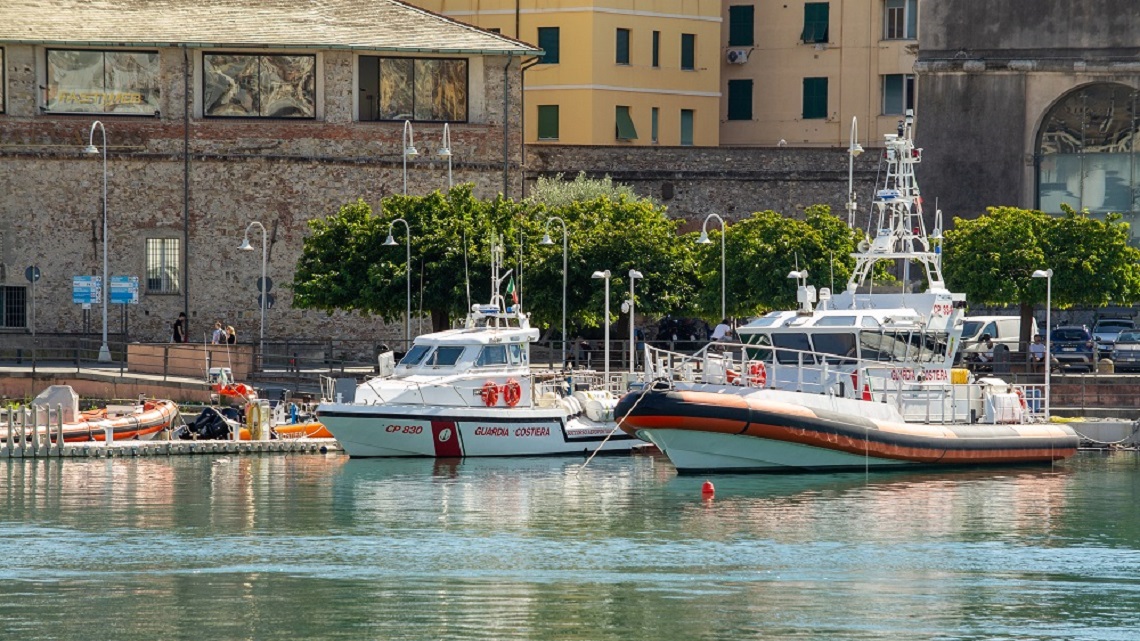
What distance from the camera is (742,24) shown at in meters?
76.2

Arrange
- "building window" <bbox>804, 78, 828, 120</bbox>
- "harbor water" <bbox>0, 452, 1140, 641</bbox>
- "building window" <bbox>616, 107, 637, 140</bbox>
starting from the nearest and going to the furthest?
"harbor water" <bbox>0, 452, 1140, 641</bbox>, "building window" <bbox>616, 107, 637, 140</bbox>, "building window" <bbox>804, 78, 828, 120</bbox>

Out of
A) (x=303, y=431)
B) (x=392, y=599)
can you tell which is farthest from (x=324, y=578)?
(x=303, y=431)

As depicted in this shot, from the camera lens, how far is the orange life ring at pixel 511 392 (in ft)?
145

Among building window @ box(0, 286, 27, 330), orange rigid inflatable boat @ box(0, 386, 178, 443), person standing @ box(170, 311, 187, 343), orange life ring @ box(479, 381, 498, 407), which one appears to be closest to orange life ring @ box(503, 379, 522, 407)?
orange life ring @ box(479, 381, 498, 407)

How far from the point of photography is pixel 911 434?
41156 mm

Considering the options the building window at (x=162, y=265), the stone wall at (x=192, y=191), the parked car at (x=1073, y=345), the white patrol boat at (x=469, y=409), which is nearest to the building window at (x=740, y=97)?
the stone wall at (x=192, y=191)

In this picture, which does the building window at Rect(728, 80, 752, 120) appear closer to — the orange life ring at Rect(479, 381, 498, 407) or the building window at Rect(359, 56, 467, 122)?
the building window at Rect(359, 56, 467, 122)

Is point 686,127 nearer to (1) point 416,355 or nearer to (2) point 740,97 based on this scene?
(2) point 740,97

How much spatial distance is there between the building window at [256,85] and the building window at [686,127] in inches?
622

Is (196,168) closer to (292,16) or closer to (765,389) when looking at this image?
(292,16)

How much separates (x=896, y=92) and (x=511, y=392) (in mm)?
33351

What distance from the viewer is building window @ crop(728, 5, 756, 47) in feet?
250

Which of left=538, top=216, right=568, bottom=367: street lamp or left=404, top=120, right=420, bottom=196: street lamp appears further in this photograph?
left=404, top=120, right=420, bottom=196: street lamp

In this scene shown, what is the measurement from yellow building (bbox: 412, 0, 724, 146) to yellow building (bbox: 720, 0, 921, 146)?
5.61 ft
